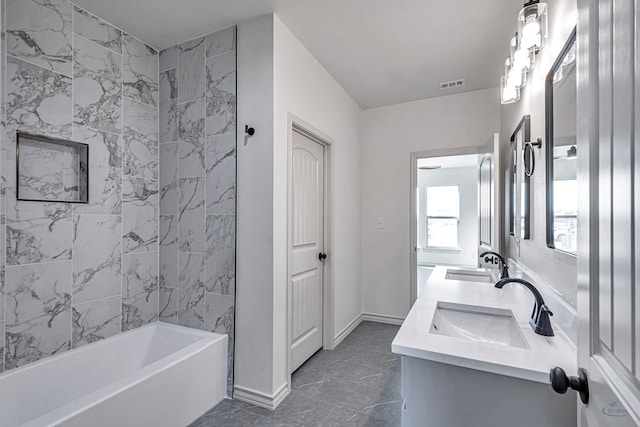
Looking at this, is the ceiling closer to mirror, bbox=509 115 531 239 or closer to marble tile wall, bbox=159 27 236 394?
marble tile wall, bbox=159 27 236 394

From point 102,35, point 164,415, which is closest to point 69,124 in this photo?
point 102,35

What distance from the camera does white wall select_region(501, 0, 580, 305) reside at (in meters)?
1.26

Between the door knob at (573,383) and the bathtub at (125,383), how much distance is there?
1784mm

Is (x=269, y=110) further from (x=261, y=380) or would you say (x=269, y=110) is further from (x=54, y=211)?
(x=261, y=380)

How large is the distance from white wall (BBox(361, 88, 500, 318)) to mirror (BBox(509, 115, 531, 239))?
966 mm

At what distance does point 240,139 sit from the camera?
2131 mm

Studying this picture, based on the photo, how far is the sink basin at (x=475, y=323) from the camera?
1389 millimetres

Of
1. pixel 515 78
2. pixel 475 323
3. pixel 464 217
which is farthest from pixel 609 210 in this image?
pixel 464 217

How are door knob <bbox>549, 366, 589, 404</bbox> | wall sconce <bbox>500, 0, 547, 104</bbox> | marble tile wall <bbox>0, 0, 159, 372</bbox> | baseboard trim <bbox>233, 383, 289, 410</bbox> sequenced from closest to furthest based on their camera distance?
door knob <bbox>549, 366, 589, 404</bbox>, wall sconce <bbox>500, 0, 547, 104</bbox>, marble tile wall <bbox>0, 0, 159, 372</bbox>, baseboard trim <bbox>233, 383, 289, 410</bbox>

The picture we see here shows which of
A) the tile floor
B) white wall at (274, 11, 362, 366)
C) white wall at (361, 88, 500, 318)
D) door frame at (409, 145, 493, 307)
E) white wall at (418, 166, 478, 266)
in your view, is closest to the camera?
the tile floor

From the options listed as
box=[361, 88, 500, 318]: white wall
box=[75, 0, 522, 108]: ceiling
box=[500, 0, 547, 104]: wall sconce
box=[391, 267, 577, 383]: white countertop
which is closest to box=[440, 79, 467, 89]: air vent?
box=[75, 0, 522, 108]: ceiling

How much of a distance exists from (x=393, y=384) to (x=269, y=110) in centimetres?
213

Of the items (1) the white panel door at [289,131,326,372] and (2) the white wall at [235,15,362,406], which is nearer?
(2) the white wall at [235,15,362,406]

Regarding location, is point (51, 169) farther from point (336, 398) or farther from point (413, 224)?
point (413, 224)
